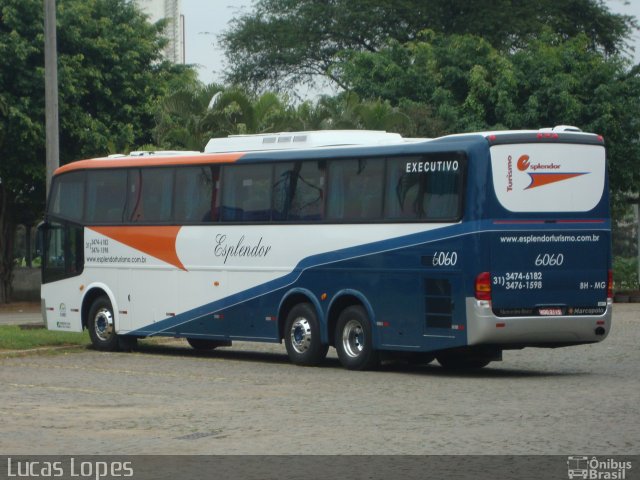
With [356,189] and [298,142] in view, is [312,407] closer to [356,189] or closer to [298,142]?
[356,189]

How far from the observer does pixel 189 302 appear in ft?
78.9

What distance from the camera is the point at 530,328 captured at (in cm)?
1953

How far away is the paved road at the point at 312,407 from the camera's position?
488 inches

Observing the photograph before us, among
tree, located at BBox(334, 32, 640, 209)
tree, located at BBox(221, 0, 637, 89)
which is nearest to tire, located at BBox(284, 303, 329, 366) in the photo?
tree, located at BBox(334, 32, 640, 209)

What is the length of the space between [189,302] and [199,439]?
1138cm

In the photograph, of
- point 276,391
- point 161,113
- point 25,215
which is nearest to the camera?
point 276,391

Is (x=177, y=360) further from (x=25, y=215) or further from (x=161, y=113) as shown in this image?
(x=25, y=215)

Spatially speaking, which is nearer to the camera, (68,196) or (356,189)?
(356,189)

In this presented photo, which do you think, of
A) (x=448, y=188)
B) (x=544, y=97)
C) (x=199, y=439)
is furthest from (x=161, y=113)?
(x=199, y=439)

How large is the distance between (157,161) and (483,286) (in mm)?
7404

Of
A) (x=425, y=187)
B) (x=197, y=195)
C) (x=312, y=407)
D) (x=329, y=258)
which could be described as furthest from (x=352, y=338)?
(x=312, y=407)

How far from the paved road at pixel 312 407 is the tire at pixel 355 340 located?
0.27 metres

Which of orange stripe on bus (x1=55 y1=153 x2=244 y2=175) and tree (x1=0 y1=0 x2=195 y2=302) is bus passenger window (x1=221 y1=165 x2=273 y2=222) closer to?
orange stripe on bus (x1=55 y1=153 x2=244 y2=175)

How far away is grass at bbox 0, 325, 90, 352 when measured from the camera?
2439cm
